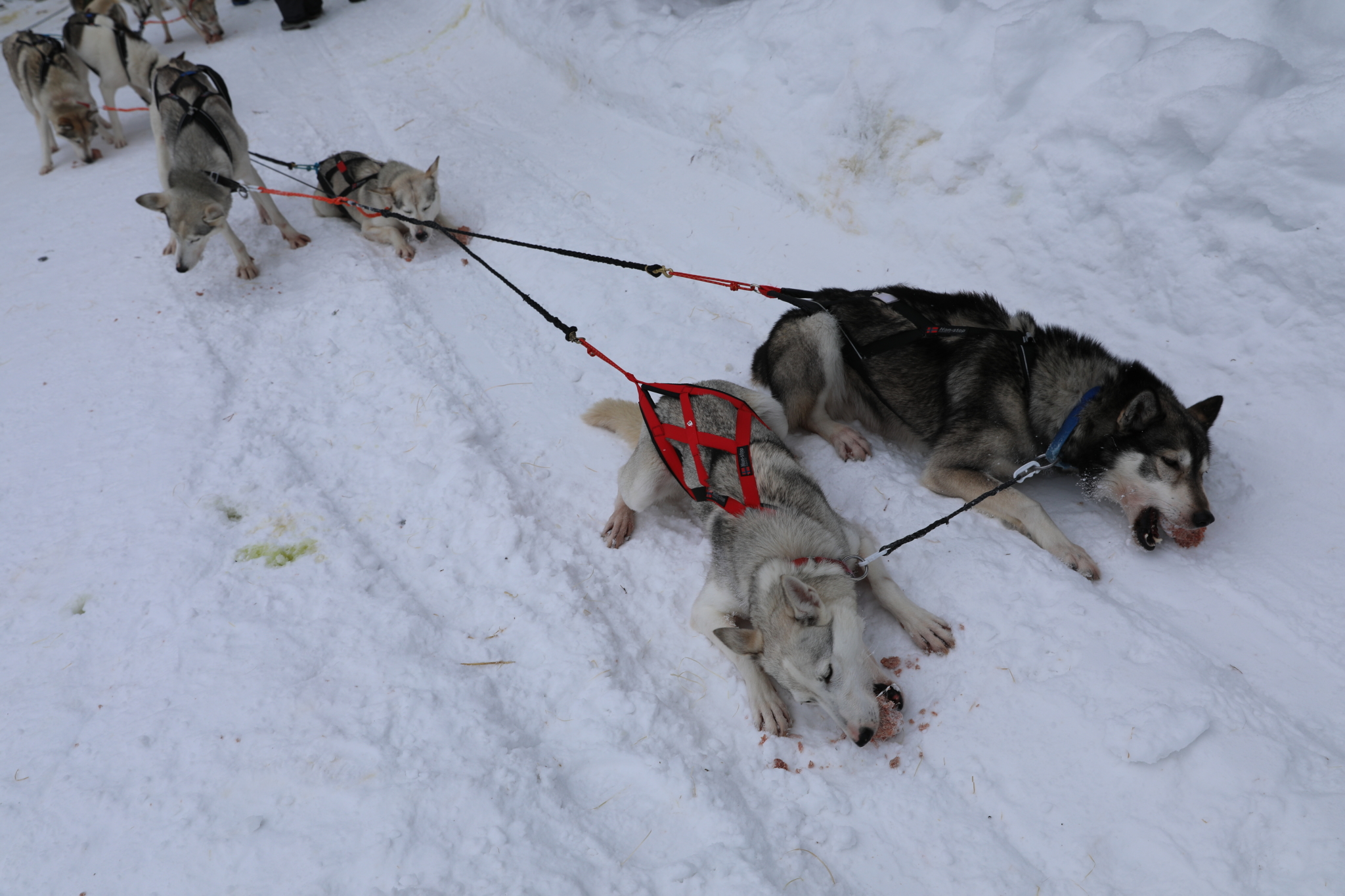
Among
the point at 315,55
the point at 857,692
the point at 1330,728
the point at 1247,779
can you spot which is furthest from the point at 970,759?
the point at 315,55

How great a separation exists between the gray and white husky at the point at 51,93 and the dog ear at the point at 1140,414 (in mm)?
11000

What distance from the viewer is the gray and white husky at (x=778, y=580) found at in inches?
107

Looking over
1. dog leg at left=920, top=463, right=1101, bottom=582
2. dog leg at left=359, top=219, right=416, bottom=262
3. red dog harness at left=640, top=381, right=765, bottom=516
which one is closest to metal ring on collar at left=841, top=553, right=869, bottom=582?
red dog harness at left=640, top=381, right=765, bottom=516

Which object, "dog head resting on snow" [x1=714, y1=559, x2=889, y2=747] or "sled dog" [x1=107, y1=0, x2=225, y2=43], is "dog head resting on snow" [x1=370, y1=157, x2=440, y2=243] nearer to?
"dog head resting on snow" [x1=714, y1=559, x2=889, y2=747]

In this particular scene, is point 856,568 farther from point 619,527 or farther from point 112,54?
point 112,54

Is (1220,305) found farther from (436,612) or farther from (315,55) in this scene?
(315,55)

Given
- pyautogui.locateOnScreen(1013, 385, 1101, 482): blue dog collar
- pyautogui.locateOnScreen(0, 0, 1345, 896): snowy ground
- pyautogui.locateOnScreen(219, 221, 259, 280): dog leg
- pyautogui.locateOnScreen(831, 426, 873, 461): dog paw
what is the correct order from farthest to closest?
pyautogui.locateOnScreen(219, 221, 259, 280): dog leg
pyautogui.locateOnScreen(831, 426, 873, 461): dog paw
pyautogui.locateOnScreen(1013, 385, 1101, 482): blue dog collar
pyautogui.locateOnScreen(0, 0, 1345, 896): snowy ground

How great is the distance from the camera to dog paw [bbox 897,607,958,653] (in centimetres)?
298

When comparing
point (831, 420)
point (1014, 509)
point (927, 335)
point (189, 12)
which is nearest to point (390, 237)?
point (831, 420)

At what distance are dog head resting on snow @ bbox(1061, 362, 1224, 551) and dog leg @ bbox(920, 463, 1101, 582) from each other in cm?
33

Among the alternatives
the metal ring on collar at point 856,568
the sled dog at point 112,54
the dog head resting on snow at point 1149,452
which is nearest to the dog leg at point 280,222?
the sled dog at point 112,54

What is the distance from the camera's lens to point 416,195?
236 inches

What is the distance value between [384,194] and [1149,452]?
6166 mm

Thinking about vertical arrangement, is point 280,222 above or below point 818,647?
below
